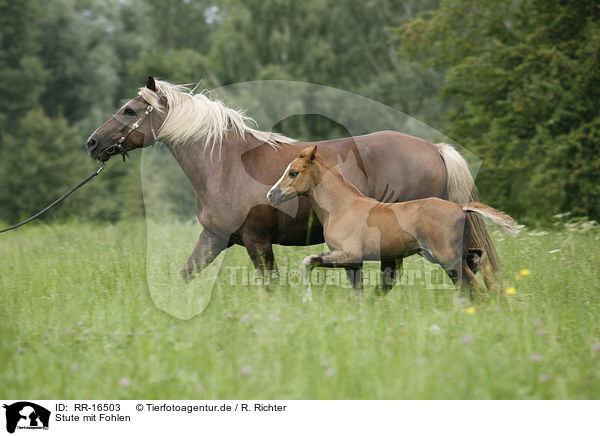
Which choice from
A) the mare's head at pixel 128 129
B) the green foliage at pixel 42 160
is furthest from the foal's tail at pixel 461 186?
the green foliage at pixel 42 160

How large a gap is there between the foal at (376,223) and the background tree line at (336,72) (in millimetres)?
9071

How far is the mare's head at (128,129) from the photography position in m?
5.88

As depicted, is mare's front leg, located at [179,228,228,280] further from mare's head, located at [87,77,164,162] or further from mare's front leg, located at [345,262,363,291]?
mare's front leg, located at [345,262,363,291]

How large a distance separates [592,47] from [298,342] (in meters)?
11.2

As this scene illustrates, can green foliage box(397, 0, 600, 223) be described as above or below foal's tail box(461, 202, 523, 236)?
above

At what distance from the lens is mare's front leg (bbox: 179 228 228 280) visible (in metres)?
6.08

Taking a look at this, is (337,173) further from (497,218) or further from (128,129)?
(128,129)

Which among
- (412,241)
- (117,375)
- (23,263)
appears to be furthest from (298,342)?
(23,263)

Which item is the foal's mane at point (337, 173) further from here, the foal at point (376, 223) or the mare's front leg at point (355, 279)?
the mare's front leg at point (355, 279)

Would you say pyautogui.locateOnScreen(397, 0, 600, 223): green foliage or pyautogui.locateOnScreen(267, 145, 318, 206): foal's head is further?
pyautogui.locateOnScreen(397, 0, 600, 223): green foliage
